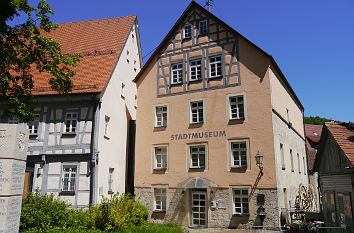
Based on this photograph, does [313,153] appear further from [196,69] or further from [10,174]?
[10,174]

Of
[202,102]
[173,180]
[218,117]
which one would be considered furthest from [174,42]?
[173,180]

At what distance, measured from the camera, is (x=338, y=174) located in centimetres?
1326

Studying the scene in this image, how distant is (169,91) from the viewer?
1892 cm

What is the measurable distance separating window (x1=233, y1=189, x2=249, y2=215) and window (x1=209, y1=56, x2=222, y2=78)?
21.7ft

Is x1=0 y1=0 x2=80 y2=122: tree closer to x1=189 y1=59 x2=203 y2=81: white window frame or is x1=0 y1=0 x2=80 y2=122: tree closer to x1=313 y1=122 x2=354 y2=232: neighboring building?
x1=189 y1=59 x2=203 y2=81: white window frame

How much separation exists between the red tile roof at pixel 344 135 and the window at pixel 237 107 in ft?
14.3

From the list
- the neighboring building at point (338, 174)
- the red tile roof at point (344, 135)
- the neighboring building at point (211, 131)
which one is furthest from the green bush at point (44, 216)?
the red tile roof at point (344, 135)

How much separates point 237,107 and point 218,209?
18.3 ft

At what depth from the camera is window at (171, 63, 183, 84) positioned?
744 inches

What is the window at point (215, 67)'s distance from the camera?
17812 millimetres

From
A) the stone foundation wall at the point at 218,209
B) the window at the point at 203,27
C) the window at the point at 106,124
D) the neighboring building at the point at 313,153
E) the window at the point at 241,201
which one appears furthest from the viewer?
the neighboring building at the point at 313,153

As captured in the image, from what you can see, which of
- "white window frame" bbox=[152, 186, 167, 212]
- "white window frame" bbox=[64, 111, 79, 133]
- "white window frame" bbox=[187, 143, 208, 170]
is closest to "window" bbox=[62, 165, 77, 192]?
"white window frame" bbox=[64, 111, 79, 133]

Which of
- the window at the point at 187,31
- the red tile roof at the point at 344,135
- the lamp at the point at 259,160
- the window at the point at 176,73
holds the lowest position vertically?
the lamp at the point at 259,160

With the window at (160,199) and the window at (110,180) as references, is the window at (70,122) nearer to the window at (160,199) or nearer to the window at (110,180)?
the window at (110,180)
